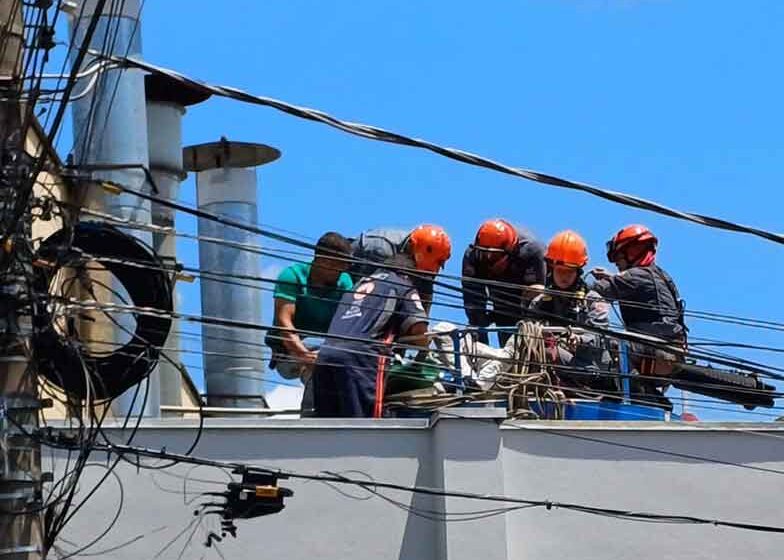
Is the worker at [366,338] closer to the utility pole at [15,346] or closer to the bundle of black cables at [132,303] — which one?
the bundle of black cables at [132,303]

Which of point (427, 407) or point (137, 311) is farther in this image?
point (427, 407)

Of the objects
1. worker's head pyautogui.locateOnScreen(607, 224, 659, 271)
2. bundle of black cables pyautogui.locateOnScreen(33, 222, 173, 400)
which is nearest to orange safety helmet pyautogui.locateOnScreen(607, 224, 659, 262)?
worker's head pyautogui.locateOnScreen(607, 224, 659, 271)

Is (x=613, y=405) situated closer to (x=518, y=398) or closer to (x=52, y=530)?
(x=518, y=398)

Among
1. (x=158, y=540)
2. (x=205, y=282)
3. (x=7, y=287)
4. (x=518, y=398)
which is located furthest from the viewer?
(x=205, y=282)

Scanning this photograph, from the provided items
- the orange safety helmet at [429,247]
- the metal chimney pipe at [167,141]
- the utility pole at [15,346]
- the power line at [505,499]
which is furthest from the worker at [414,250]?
the metal chimney pipe at [167,141]

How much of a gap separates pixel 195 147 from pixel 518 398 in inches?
278

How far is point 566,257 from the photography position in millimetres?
14422

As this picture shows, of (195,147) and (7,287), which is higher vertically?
(195,147)

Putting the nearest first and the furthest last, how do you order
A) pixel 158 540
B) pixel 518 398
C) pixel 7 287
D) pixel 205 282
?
pixel 7 287, pixel 158 540, pixel 518 398, pixel 205 282

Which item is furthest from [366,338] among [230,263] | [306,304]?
[230,263]

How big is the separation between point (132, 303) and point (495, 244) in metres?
3.51

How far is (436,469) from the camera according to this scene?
13758 millimetres

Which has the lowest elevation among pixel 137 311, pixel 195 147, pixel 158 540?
pixel 158 540

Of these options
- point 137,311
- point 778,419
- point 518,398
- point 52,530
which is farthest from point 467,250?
point 52,530
